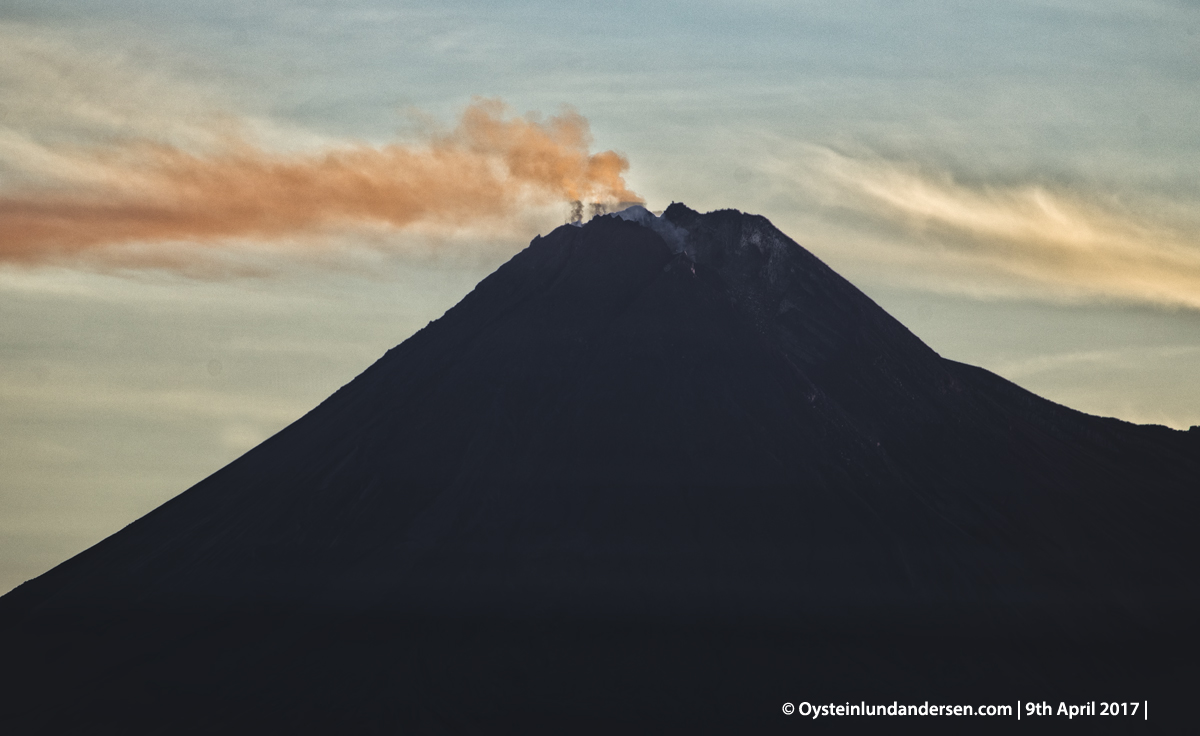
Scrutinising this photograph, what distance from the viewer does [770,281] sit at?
125 m

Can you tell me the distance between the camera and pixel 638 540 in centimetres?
10406

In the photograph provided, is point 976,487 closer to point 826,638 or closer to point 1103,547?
point 1103,547

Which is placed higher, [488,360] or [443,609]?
[488,360]

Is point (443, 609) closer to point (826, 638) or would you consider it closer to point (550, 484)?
point (550, 484)

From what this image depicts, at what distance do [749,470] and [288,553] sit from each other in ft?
104

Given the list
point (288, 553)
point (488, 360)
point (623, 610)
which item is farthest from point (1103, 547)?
point (288, 553)

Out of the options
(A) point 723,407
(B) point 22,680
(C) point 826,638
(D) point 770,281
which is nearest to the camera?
(C) point 826,638

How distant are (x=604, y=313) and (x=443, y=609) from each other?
28486 mm

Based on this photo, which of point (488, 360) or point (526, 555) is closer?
point (526, 555)

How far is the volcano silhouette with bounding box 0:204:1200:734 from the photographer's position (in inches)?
3831

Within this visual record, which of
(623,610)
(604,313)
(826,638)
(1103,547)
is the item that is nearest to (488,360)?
(604,313)

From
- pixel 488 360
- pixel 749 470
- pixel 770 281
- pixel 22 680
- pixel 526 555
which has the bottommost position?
pixel 22 680

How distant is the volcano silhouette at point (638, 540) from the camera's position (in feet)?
319

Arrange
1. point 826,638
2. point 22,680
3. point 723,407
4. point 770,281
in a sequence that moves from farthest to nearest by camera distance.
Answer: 1. point 770,281
2. point 723,407
3. point 22,680
4. point 826,638
